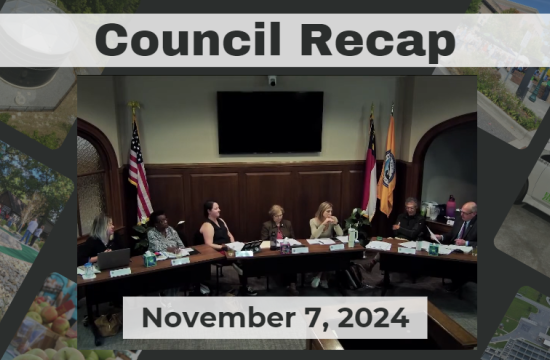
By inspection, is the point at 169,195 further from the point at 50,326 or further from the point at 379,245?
the point at 379,245

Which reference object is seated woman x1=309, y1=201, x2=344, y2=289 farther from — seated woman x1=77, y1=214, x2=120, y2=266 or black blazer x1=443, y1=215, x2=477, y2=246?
seated woman x1=77, y1=214, x2=120, y2=266

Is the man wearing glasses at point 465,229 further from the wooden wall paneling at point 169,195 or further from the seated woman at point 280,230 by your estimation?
the wooden wall paneling at point 169,195

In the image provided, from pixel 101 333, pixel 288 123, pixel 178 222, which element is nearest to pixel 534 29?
pixel 288 123

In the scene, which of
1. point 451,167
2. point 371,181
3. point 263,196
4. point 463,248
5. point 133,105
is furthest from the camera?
point 451,167

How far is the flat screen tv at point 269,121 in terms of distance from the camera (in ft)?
15.0

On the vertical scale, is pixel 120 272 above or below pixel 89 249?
below

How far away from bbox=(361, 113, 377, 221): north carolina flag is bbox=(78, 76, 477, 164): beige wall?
0.57 feet

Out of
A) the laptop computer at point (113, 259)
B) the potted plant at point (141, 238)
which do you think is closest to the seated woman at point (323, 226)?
the potted plant at point (141, 238)

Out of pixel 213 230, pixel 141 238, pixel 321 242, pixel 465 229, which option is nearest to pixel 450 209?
pixel 465 229

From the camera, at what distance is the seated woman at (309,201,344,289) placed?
15.7 ft

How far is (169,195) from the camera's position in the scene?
16.8 ft

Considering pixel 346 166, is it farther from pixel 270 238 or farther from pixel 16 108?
pixel 16 108

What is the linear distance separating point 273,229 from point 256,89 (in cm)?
196

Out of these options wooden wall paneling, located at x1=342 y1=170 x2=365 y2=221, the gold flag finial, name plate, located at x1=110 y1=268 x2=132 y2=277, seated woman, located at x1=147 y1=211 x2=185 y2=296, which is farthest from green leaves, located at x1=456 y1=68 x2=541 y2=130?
the gold flag finial
